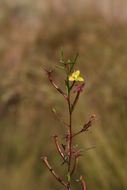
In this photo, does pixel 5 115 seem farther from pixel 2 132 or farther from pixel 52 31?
pixel 52 31

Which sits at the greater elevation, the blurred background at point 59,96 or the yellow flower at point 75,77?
the blurred background at point 59,96

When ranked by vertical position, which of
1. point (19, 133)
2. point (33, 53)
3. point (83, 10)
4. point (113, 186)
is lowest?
point (113, 186)

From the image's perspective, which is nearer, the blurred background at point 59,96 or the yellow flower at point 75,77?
the yellow flower at point 75,77

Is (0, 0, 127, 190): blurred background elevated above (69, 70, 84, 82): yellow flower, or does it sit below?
above

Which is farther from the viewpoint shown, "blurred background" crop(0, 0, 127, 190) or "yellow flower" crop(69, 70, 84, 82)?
"blurred background" crop(0, 0, 127, 190)

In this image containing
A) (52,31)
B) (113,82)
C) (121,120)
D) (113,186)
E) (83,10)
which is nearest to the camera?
(113,186)

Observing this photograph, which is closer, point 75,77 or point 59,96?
point 75,77

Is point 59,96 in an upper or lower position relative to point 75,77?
upper

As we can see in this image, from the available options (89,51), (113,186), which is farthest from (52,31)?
(113,186)
